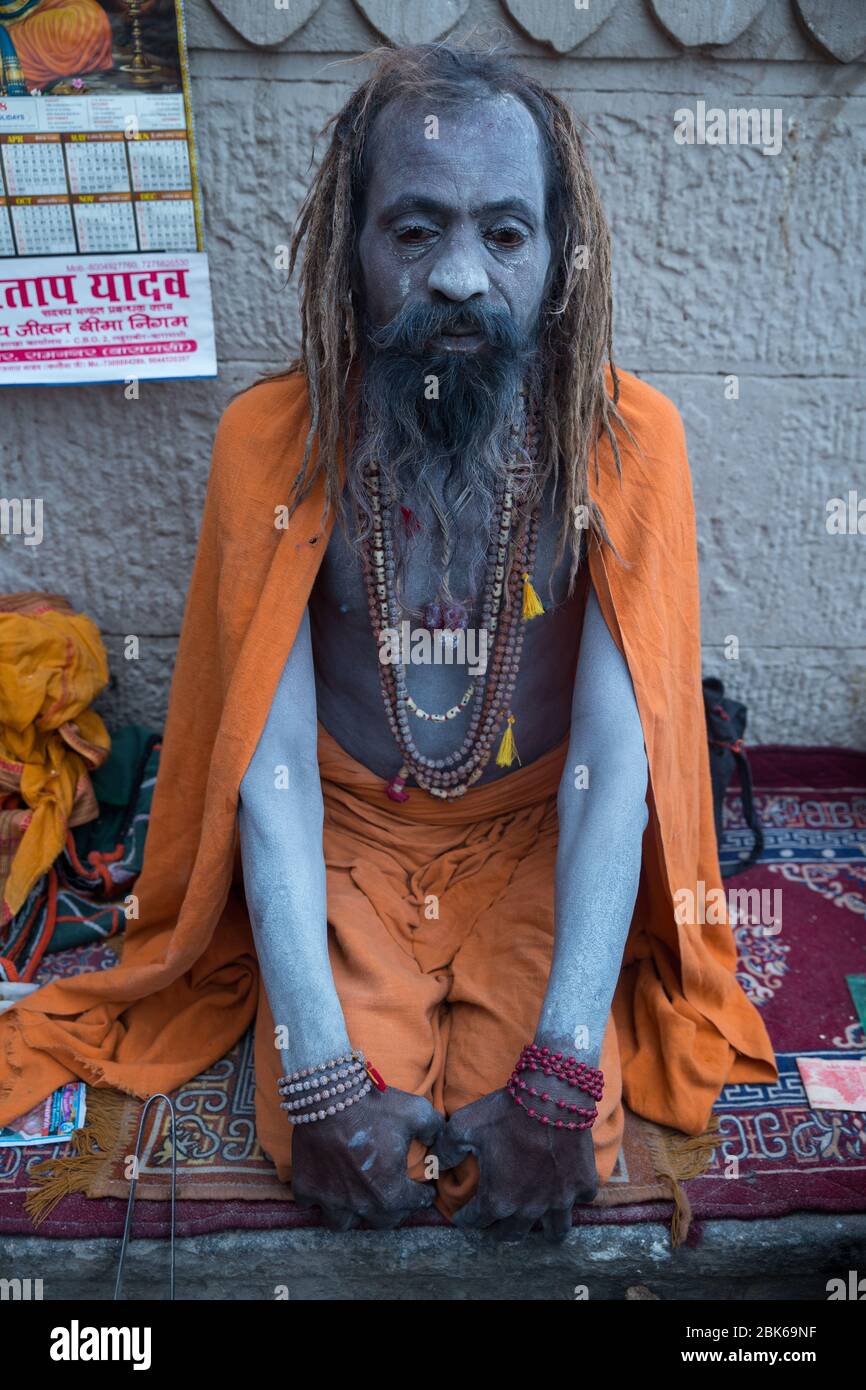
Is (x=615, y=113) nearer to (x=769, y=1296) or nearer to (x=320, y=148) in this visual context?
(x=320, y=148)

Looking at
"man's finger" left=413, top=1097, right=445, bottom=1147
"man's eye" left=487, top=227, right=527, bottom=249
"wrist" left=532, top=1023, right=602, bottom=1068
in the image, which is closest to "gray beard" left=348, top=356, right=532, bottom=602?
"man's eye" left=487, top=227, right=527, bottom=249

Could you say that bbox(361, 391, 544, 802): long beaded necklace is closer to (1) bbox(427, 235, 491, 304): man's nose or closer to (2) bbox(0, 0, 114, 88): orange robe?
(1) bbox(427, 235, 491, 304): man's nose

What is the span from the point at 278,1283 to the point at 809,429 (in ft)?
7.79

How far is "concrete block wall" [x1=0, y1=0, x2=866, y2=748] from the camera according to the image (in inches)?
111

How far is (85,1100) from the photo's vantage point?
2441 mm

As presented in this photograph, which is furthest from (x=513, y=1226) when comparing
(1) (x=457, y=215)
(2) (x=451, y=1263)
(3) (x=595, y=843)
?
(1) (x=457, y=215)

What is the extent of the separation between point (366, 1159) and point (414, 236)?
154 cm

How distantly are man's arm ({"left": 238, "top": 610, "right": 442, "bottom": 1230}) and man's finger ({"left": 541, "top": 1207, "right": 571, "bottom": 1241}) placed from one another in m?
0.21

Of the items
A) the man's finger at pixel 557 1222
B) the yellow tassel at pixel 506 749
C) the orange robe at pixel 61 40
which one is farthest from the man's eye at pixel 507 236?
the man's finger at pixel 557 1222

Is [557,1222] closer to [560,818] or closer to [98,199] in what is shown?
[560,818]

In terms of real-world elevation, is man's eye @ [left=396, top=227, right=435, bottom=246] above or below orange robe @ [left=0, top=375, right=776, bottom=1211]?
above

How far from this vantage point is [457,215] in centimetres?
203

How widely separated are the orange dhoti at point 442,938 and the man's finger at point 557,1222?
0.14m

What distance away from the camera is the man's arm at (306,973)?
2.06m
